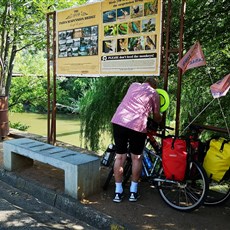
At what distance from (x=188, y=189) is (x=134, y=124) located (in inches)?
43.1

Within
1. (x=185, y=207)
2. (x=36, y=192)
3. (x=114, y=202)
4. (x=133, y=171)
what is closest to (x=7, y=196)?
(x=36, y=192)

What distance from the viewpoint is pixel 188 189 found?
4035 millimetres

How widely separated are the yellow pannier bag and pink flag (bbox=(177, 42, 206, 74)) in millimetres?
1124

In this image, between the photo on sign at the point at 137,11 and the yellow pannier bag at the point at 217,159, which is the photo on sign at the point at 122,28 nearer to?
the photo on sign at the point at 137,11

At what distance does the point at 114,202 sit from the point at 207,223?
123 centimetres

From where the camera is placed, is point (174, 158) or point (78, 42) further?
point (78, 42)


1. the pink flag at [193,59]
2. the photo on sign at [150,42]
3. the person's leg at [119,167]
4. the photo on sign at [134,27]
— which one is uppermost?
the photo on sign at [134,27]

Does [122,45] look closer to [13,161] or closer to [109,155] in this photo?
[109,155]

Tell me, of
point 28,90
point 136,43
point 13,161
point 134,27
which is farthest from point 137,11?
point 28,90

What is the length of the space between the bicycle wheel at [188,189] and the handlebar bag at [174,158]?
9 cm

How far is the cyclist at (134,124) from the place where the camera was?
4.06m

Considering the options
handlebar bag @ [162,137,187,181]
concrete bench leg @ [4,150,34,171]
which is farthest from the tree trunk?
handlebar bag @ [162,137,187,181]

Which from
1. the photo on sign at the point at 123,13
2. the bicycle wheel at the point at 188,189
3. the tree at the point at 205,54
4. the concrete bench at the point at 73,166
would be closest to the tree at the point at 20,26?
the tree at the point at 205,54

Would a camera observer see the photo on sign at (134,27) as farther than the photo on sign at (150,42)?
Yes
